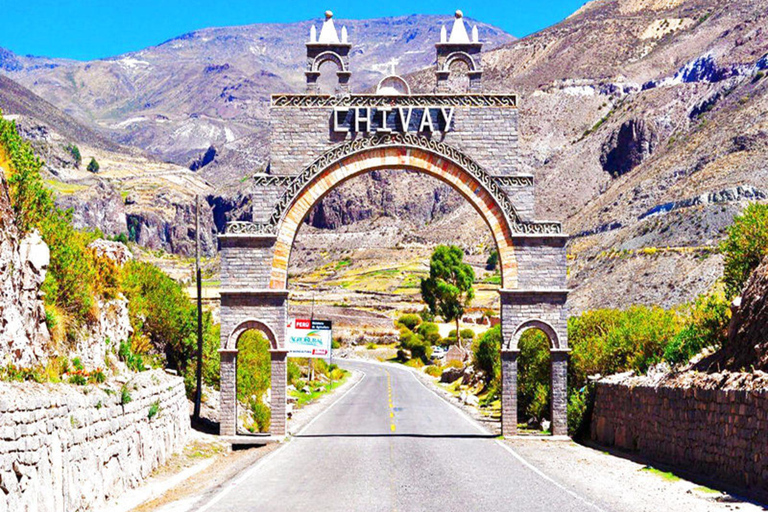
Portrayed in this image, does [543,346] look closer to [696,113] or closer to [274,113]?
[274,113]

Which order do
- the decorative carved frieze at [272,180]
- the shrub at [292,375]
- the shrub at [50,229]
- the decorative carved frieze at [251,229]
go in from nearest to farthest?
the shrub at [50,229], the decorative carved frieze at [251,229], the decorative carved frieze at [272,180], the shrub at [292,375]

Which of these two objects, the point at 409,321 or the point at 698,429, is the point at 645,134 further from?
the point at 698,429

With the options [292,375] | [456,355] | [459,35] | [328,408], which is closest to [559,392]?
[459,35]

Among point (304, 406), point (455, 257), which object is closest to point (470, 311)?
point (455, 257)

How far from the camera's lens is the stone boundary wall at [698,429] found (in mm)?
13539

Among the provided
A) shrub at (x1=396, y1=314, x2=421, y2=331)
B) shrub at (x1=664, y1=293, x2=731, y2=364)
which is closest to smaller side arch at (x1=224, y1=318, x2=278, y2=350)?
shrub at (x1=664, y1=293, x2=731, y2=364)

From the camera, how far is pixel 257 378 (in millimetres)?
30922

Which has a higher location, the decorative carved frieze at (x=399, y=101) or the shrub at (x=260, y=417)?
the decorative carved frieze at (x=399, y=101)

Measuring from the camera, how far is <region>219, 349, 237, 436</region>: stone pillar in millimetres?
24234

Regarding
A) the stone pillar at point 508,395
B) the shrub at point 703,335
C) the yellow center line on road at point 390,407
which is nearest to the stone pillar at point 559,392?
the stone pillar at point 508,395

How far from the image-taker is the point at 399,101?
25828 millimetres

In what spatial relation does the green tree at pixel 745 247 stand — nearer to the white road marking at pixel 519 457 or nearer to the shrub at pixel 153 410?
the white road marking at pixel 519 457

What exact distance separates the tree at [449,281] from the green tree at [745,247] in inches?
2577

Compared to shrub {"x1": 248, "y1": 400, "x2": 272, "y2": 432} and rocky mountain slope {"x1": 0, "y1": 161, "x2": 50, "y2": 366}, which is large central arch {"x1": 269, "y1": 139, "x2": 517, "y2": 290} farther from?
rocky mountain slope {"x1": 0, "y1": 161, "x2": 50, "y2": 366}
